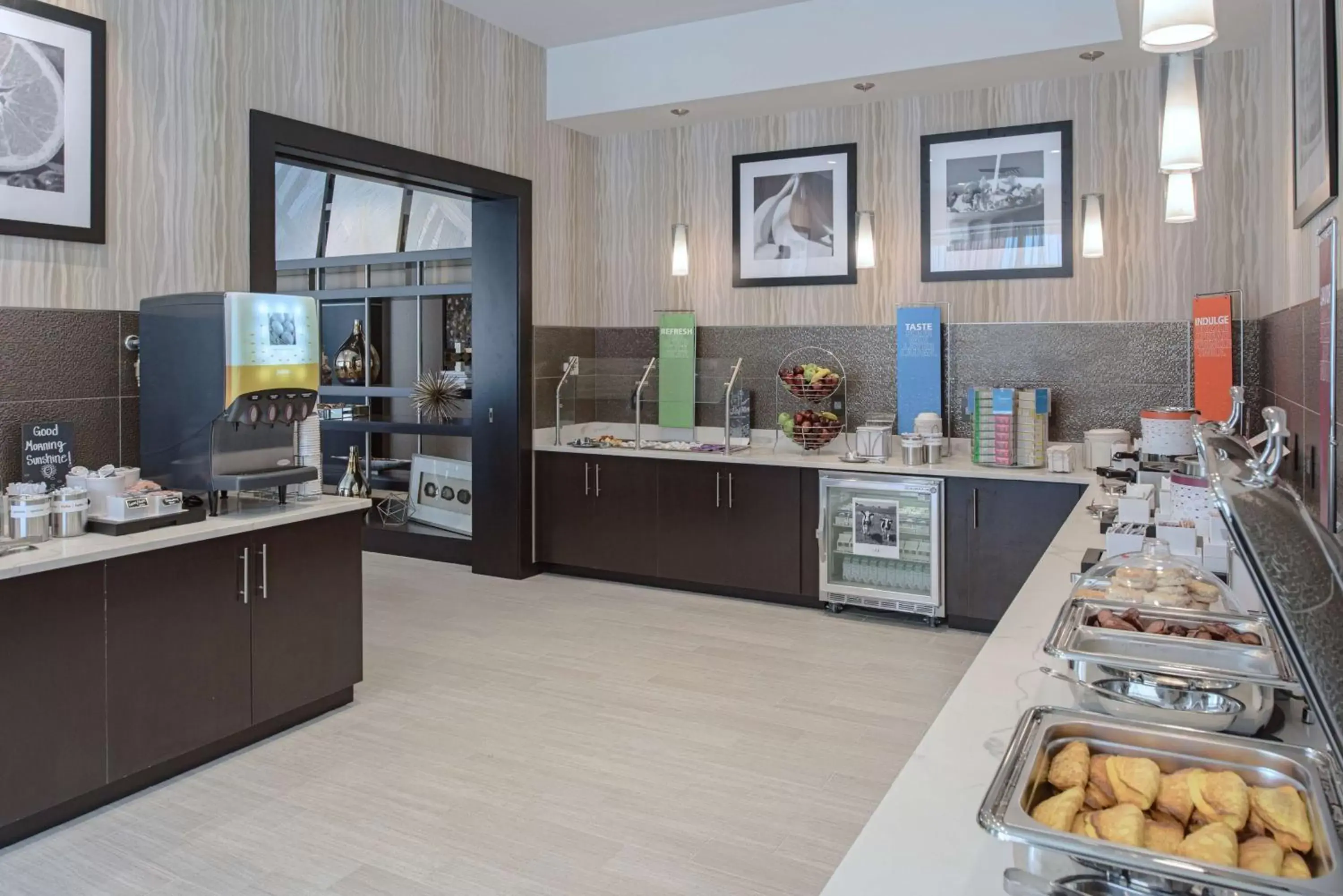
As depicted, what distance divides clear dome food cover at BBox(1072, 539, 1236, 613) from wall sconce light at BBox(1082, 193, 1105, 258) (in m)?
3.47

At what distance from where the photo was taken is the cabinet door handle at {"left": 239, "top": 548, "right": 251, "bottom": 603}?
3461 millimetres

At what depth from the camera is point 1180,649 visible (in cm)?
152

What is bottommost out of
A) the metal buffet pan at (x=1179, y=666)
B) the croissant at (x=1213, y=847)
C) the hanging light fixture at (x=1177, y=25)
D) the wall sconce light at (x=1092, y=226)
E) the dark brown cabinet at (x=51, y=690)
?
the dark brown cabinet at (x=51, y=690)

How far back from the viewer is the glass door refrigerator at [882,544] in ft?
17.1

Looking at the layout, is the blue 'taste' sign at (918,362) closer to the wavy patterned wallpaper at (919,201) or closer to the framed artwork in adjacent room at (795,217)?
the wavy patterned wallpaper at (919,201)

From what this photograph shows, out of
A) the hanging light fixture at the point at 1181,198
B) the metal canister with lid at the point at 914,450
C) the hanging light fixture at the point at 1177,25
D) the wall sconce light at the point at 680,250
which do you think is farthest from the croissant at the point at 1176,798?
the wall sconce light at the point at 680,250

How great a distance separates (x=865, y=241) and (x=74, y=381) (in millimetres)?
4069

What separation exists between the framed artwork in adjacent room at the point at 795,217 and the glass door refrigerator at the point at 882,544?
1.38m

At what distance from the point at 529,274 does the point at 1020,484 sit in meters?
3.22

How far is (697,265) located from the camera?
21.1ft

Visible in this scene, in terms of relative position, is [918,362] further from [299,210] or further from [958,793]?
[299,210]

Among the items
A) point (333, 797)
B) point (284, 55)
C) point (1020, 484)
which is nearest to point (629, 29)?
point (284, 55)

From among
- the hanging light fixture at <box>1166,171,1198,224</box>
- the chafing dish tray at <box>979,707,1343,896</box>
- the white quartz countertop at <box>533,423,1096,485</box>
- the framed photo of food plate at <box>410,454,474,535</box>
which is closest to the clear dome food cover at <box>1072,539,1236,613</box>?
the chafing dish tray at <box>979,707,1343,896</box>

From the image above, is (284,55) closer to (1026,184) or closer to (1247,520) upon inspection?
(1026,184)
